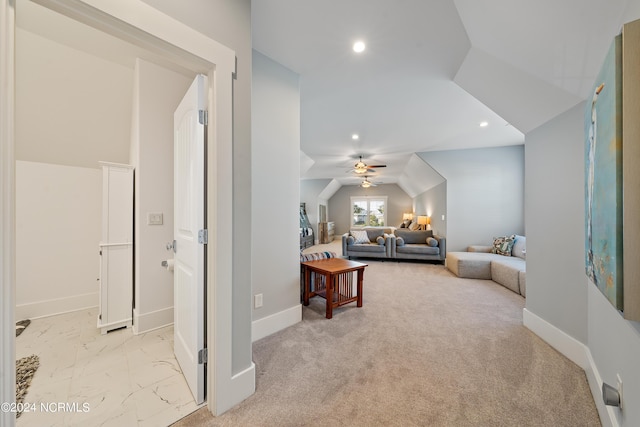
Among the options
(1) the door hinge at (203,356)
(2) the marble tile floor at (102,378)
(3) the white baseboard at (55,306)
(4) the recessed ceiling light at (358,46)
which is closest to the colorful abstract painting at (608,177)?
(4) the recessed ceiling light at (358,46)

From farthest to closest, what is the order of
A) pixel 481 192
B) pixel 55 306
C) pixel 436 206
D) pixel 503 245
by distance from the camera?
pixel 436 206, pixel 481 192, pixel 503 245, pixel 55 306

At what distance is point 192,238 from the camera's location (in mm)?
1517

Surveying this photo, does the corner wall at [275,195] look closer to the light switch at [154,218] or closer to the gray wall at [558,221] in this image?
the light switch at [154,218]

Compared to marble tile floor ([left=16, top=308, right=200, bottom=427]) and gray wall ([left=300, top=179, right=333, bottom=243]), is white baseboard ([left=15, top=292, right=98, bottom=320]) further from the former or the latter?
gray wall ([left=300, top=179, right=333, bottom=243])

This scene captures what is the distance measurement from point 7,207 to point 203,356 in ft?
3.73

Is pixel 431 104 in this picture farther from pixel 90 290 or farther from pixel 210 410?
pixel 90 290

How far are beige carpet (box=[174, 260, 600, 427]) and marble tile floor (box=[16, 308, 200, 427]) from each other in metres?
0.31

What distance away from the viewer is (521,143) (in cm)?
502

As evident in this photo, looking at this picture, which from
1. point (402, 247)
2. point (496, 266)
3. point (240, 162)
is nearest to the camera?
point (240, 162)

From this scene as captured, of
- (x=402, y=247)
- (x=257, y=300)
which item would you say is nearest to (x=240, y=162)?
(x=257, y=300)

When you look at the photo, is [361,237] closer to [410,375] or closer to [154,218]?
[410,375]

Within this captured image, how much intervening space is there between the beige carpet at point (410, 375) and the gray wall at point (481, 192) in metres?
2.85

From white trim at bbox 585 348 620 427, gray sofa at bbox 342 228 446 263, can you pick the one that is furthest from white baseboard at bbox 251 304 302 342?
gray sofa at bbox 342 228 446 263

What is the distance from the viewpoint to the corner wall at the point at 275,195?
2.27m
